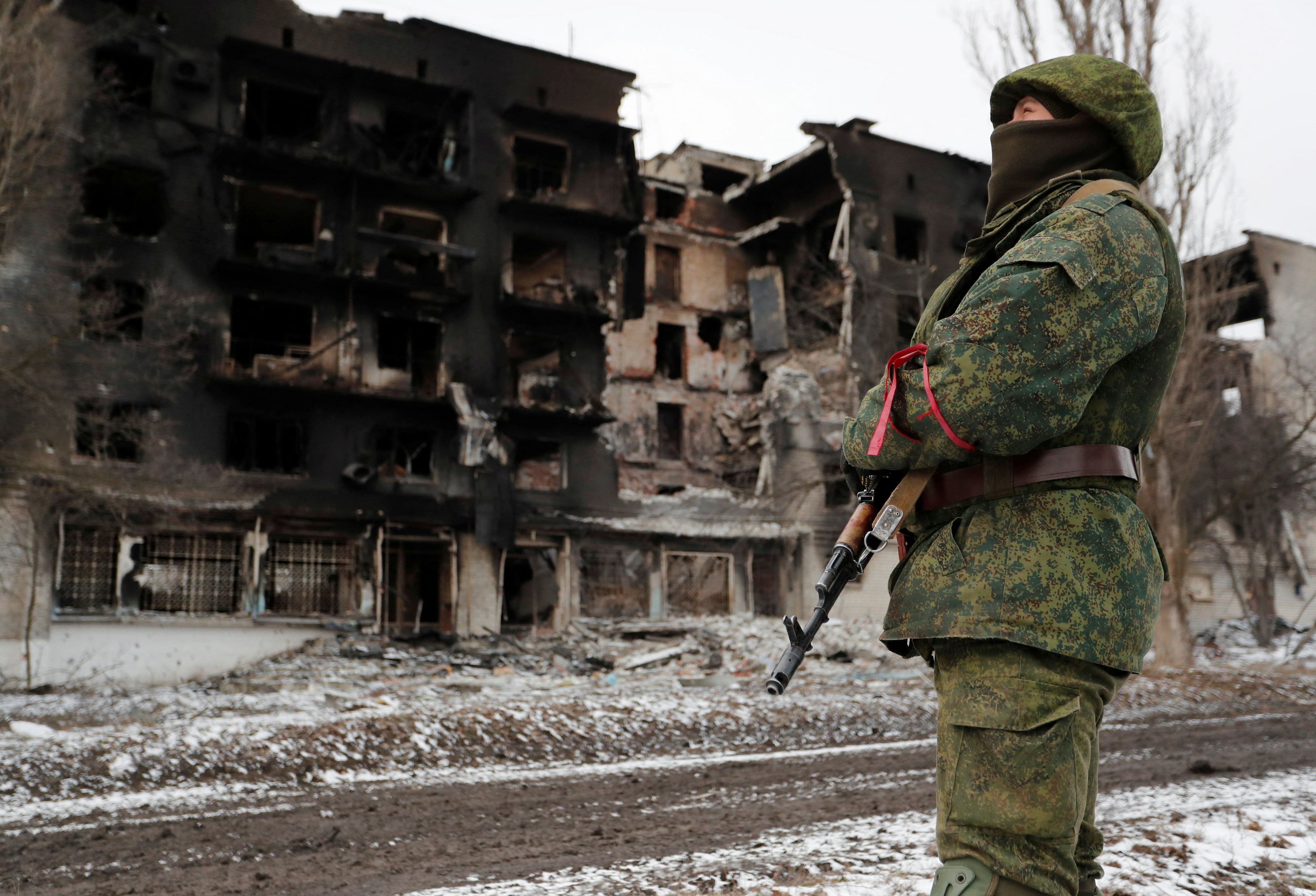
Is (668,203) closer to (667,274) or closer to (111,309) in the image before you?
(667,274)

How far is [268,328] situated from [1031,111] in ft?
95.4

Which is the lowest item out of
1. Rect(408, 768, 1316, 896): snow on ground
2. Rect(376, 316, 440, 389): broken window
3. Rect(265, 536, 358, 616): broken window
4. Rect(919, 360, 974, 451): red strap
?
Rect(408, 768, 1316, 896): snow on ground

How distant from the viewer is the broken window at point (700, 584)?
104 feet

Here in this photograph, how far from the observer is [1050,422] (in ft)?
7.41

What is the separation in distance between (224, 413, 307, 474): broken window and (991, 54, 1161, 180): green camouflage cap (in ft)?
84.2

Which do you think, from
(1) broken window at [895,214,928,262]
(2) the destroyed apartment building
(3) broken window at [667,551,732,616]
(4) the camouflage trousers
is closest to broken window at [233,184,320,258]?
(2) the destroyed apartment building

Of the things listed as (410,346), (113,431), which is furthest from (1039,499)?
(410,346)

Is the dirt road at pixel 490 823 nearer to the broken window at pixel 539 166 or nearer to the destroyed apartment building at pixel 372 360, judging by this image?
the destroyed apartment building at pixel 372 360

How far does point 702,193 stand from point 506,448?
17.5 meters

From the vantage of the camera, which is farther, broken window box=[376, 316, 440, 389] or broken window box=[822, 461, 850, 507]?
broken window box=[822, 461, 850, 507]

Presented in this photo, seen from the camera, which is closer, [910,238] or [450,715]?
[450,715]

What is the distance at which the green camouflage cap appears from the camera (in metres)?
2.55

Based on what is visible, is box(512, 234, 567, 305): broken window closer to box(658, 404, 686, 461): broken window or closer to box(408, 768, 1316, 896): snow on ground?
box(658, 404, 686, 461): broken window

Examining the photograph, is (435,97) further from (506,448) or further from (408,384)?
(506,448)
